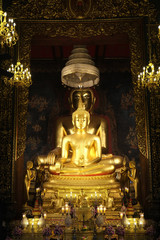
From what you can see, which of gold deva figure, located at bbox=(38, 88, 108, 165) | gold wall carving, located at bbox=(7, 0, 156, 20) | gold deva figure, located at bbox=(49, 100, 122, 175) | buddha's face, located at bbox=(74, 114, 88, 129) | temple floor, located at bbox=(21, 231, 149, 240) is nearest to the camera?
temple floor, located at bbox=(21, 231, 149, 240)

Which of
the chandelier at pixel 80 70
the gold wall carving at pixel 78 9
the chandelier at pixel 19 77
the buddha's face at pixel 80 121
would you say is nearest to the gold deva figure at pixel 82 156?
the buddha's face at pixel 80 121

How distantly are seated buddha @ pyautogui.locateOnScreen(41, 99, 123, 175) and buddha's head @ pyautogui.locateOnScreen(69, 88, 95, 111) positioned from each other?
377 millimetres

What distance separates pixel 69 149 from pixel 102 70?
1.95 m

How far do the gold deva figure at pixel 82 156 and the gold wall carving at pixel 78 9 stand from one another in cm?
180

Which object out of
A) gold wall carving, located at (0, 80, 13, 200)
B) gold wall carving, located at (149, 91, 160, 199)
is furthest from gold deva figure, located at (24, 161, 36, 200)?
gold wall carving, located at (149, 91, 160, 199)

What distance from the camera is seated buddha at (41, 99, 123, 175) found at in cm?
610

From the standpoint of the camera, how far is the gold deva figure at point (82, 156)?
610 cm

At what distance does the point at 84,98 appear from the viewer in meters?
7.61

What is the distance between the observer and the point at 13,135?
5742 mm

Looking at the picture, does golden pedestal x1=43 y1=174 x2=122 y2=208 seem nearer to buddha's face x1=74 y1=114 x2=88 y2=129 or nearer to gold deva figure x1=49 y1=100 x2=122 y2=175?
gold deva figure x1=49 y1=100 x2=122 y2=175

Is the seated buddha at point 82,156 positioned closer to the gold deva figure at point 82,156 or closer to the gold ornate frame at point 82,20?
the gold deva figure at point 82,156

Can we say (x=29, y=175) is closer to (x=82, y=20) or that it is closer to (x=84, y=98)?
(x=84, y=98)

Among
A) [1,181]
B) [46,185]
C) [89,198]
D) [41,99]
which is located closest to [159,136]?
[89,198]

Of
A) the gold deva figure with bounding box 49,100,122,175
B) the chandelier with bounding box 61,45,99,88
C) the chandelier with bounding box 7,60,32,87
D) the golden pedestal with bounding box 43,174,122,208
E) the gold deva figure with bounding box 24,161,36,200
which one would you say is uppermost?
the chandelier with bounding box 61,45,99,88
